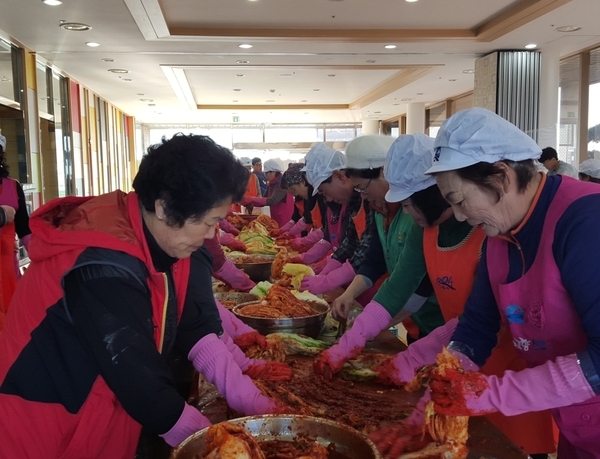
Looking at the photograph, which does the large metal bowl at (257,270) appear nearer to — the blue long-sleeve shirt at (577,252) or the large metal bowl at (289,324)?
the large metal bowl at (289,324)

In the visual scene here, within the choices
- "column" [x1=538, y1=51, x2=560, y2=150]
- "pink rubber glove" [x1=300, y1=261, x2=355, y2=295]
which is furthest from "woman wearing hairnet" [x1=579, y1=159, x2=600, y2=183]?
"pink rubber glove" [x1=300, y1=261, x2=355, y2=295]

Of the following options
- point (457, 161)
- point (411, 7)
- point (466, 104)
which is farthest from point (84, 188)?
point (457, 161)

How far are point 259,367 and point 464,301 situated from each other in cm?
86

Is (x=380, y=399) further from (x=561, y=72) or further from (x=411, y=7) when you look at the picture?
(x=561, y=72)

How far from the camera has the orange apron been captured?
1.98 metres

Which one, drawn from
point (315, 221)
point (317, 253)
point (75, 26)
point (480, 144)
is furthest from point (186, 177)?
point (75, 26)

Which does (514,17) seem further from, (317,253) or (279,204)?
(317,253)

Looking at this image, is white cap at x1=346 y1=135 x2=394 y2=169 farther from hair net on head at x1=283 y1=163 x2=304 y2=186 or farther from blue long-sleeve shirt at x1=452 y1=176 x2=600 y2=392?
hair net on head at x1=283 y1=163 x2=304 y2=186

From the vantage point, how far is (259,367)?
200 centimetres

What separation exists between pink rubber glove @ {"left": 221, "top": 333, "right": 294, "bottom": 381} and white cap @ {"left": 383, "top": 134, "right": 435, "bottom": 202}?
780mm

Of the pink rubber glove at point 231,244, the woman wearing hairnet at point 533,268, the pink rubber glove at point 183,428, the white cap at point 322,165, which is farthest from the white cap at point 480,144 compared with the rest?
the pink rubber glove at point 231,244

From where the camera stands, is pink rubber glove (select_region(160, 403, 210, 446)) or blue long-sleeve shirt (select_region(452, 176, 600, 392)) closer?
blue long-sleeve shirt (select_region(452, 176, 600, 392))

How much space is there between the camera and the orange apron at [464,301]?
1979 millimetres

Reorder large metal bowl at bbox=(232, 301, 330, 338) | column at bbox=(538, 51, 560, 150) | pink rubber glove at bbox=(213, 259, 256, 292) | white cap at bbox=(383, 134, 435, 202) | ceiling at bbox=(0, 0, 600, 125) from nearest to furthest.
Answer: white cap at bbox=(383, 134, 435, 202)
large metal bowl at bbox=(232, 301, 330, 338)
pink rubber glove at bbox=(213, 259, 256, 292)
ceiling at bbox=(0, 0, 600, 125)
column at bbox=(538, 51, 560, 150)
